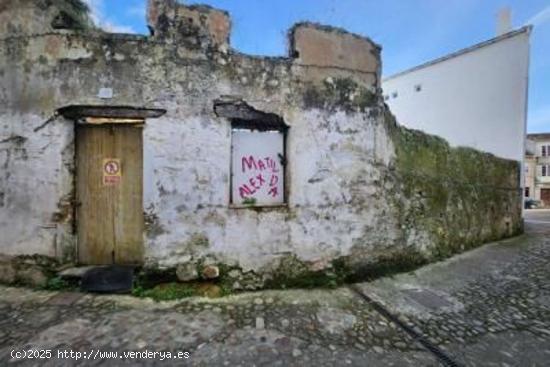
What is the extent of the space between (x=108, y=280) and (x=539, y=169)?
4696 centimetres

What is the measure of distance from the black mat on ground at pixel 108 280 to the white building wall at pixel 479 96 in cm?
1107

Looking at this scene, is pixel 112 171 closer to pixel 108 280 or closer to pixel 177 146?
pixel 177 146

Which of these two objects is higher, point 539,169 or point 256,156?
point 539,169

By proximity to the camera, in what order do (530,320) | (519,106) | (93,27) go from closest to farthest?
(530,320)
(93,27)
(519,106)

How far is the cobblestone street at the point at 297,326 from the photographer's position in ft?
9.59

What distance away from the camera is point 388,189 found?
5082mm

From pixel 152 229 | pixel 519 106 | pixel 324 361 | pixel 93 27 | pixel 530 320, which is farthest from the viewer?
pixel 519 106

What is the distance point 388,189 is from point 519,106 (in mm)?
8060

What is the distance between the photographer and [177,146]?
13.6ft

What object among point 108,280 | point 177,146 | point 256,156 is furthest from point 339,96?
point 108,280

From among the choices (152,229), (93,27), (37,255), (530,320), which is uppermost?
(93,27)

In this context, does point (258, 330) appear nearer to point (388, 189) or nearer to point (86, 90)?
point (388, 189)

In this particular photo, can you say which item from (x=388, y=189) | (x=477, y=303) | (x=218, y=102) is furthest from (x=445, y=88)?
(x=218, y=102)

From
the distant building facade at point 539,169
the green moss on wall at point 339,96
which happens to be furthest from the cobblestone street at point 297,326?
the distant building facade at point 539,169
